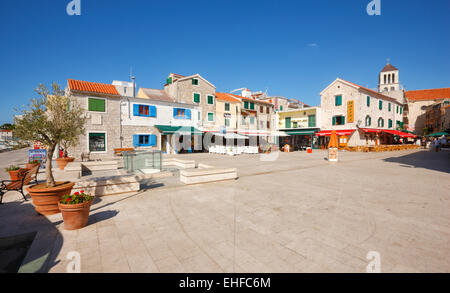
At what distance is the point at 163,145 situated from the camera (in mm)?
23078

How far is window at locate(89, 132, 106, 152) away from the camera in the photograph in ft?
60.8

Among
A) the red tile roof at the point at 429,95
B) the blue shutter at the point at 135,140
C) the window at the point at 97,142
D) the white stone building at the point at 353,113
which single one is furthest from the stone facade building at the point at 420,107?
the window at the point at 97,142

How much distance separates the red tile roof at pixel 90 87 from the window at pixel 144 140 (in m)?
4.19

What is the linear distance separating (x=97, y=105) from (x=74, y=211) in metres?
17.4

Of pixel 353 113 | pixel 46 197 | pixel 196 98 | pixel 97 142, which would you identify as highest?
pixel 196 98

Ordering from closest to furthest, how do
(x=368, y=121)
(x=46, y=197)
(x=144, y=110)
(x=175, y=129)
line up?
1. (x=46, y=197)
2. (x=144, y=110)
3. (x=175, y=129)
4. (x=368, y=121)

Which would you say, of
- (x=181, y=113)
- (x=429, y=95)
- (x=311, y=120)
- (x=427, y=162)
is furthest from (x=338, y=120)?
(x=429, y=95)

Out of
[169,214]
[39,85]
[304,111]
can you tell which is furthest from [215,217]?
[304,111]

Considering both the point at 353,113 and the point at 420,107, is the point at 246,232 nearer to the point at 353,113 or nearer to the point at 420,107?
the point at 353,113

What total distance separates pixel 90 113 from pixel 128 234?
58.9 feet

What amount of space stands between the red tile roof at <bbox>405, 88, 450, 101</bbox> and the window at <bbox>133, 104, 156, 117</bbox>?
197ft

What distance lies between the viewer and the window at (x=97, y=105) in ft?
60.5

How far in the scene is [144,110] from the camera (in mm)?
21266
